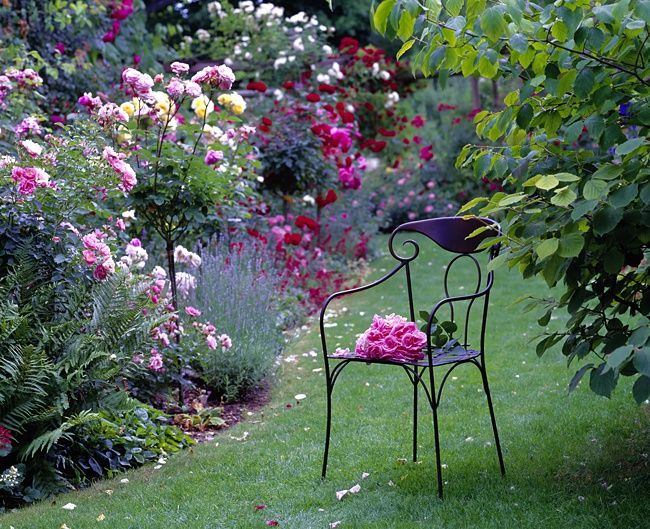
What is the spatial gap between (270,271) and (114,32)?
3.82m

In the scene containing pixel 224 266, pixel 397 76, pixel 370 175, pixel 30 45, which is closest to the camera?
pixel 224 266

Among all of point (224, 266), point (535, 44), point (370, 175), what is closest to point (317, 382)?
point (224, 266)

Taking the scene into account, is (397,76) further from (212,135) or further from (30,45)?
(212,135)

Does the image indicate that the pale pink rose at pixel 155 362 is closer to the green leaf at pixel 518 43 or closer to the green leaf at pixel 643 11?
the green leaf at pixel 518 43

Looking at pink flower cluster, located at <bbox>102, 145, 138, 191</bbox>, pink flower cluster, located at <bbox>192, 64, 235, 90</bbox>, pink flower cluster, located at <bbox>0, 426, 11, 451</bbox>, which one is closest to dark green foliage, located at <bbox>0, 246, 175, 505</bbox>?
pink flower cluster, located at <bbox>0, 426, 11, 451</bbox>

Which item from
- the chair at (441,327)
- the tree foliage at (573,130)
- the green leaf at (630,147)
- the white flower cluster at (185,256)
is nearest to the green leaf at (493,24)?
the tree foliage at (573,130)

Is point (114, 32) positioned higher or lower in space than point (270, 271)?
higher

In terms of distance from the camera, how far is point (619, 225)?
2.22 metres

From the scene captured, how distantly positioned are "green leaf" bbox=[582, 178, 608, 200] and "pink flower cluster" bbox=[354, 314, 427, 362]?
0.91m

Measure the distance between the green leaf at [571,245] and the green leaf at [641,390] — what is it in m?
0.38

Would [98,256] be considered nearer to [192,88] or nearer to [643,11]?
[192,88]

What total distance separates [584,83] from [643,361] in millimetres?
828

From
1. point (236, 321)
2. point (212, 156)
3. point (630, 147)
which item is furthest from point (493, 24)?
point (236, 321)

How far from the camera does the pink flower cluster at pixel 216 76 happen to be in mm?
3523
